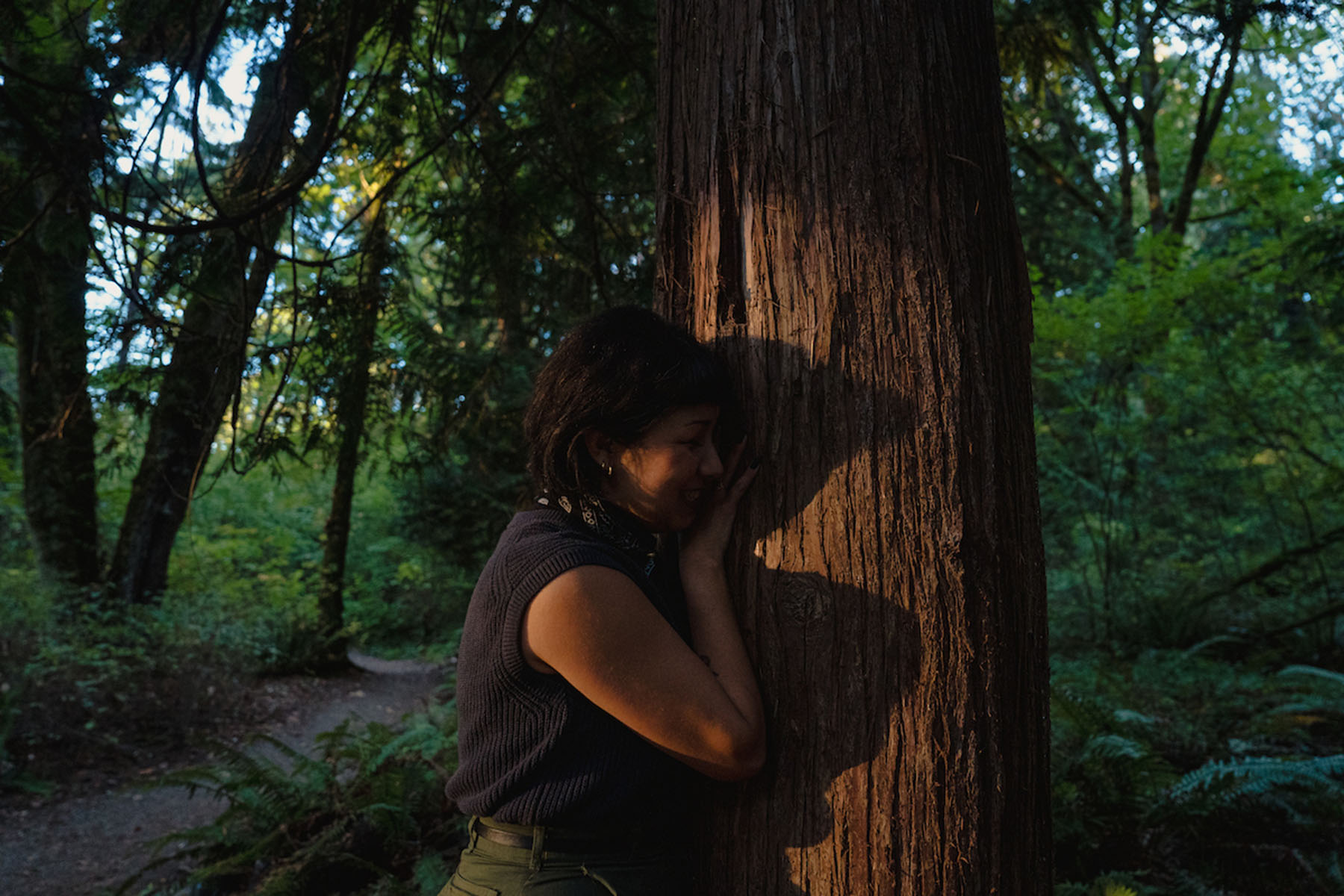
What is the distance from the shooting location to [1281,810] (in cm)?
396

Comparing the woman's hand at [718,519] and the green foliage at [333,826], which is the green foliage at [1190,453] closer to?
the green foliage at [333,826]

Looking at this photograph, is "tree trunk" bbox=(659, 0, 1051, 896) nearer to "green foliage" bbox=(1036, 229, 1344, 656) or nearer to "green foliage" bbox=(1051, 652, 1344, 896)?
"green foliage" bbox=(1051, 652, 1344, 896)

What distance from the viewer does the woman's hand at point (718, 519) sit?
1.75 m

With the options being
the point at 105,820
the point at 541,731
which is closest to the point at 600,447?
the point at 541,731

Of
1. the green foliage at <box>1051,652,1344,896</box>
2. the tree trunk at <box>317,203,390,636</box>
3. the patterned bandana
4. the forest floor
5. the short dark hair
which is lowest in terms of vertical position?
the forest floor

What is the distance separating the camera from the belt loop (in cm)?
156

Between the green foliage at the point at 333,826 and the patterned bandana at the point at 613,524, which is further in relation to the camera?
the green foliage at the point at 333,826

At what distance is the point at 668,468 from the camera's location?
1.71 metres

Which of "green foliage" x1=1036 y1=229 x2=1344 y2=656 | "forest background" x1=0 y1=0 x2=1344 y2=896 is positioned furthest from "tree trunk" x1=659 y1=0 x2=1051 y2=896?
"green foliage" x1=1036 y1=229 x2=1344 y2=656

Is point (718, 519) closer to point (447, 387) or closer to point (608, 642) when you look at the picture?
point (608, 642)

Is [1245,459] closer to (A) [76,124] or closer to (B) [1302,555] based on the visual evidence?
(B) [1302,555]

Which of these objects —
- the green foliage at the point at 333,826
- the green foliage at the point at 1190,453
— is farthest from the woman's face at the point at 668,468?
the green foliage at the point at 1190,453

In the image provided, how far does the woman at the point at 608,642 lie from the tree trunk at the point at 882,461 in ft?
0.33

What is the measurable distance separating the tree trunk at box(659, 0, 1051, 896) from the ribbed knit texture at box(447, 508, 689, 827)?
235 mm
